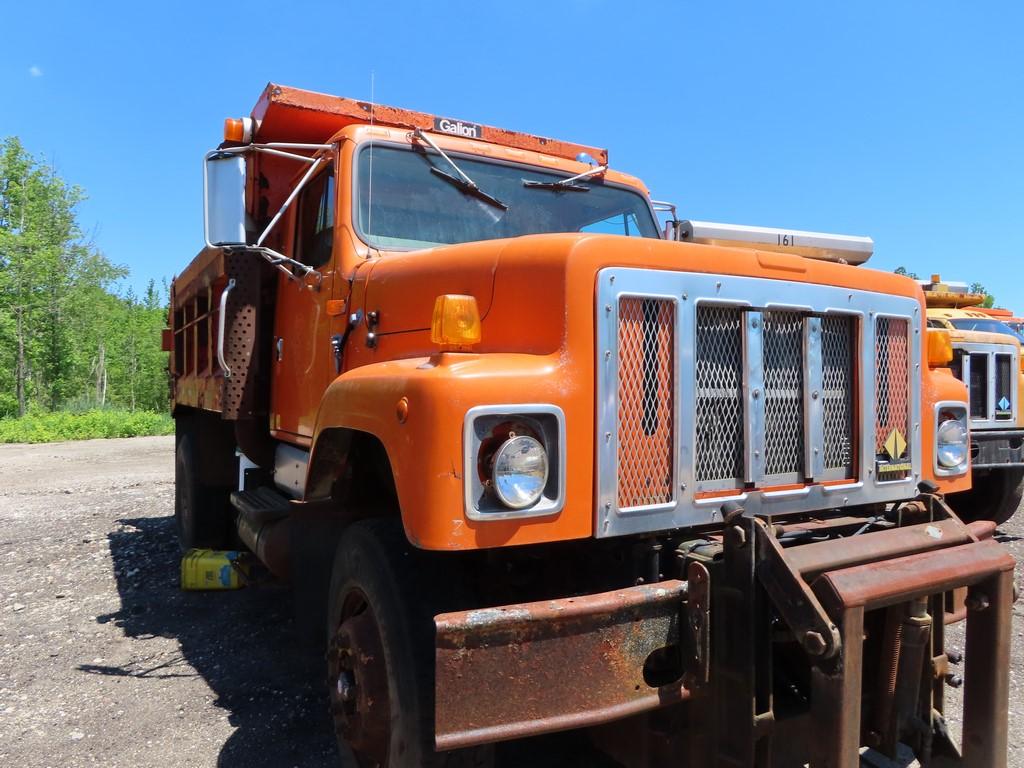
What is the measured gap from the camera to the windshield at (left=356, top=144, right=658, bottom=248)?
3.40 meters

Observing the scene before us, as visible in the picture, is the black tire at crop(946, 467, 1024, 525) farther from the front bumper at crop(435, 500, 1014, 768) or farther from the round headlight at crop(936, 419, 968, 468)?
the front bumper at crop(435, 500, 1014, 768)

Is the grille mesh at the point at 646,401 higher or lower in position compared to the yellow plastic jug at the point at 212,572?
higher

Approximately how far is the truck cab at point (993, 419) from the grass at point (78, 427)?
22.6m

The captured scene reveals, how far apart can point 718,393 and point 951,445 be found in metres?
1.35

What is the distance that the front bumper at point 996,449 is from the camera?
19.9 feet

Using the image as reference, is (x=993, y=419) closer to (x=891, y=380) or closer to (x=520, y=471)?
(x=891, y=380)

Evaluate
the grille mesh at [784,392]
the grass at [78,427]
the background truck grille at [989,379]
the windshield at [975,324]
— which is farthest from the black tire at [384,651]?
the grass at [78,427]

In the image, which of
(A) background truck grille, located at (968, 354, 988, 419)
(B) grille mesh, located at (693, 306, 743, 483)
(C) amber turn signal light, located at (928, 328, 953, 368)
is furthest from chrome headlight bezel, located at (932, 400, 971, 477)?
Result: (A) background truck grille, located at (968, 354, 988, 419)

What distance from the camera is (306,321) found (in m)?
3.82

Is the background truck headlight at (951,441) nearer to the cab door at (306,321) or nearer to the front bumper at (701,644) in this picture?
the front bumper at (701,644)

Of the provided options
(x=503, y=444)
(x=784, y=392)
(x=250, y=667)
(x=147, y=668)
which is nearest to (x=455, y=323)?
(x=503, y=444)

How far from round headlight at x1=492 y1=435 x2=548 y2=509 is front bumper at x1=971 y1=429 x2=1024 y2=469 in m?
5.42

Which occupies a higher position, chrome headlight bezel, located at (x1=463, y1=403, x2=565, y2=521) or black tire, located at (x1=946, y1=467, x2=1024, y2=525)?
chrome headlight bezel, located at (x1=463, y1=403, x2=565, y2=521)

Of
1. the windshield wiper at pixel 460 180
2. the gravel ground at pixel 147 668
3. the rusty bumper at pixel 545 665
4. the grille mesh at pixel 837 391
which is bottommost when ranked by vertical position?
the gravel ground at pixel 147 668
